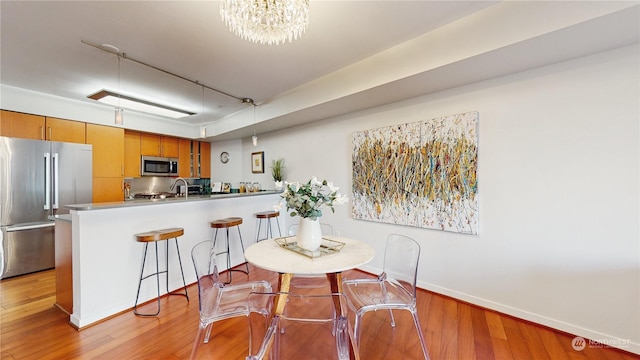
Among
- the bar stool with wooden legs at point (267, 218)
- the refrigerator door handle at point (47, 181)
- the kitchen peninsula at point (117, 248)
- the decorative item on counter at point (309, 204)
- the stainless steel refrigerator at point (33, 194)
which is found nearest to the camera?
the decorative item on counter at point (309, 204)

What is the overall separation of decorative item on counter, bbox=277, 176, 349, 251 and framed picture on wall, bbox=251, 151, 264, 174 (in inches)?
124

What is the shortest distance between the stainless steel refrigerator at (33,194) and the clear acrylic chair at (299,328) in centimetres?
362

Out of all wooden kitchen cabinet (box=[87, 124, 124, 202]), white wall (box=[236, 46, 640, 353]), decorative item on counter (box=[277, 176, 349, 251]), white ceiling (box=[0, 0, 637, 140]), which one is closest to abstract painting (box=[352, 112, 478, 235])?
white wall (box=[236, 46, 640, 353])

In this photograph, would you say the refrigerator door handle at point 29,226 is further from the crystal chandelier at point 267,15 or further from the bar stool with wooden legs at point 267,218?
the crystal chandelier at point 267,15

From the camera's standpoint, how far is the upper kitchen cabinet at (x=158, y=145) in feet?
15.4

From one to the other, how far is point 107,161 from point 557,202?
5853 millimetres

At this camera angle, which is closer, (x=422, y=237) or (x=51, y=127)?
(x=422, y=237)

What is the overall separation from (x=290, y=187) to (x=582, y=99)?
7.89 feet

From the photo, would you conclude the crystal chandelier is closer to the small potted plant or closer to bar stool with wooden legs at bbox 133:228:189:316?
bar stool with wooden legs at bbox 133:228:189:316

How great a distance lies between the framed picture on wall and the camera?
487 centimetres

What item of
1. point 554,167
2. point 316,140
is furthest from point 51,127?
point 554,167

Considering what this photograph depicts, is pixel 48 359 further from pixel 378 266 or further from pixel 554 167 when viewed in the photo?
pixel 554 167

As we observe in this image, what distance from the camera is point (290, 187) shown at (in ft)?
5.99

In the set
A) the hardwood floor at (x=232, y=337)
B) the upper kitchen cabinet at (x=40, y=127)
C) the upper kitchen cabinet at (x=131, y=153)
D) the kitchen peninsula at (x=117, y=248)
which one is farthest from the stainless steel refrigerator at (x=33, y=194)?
the kitchen peninsula at (x=117, y=248)
